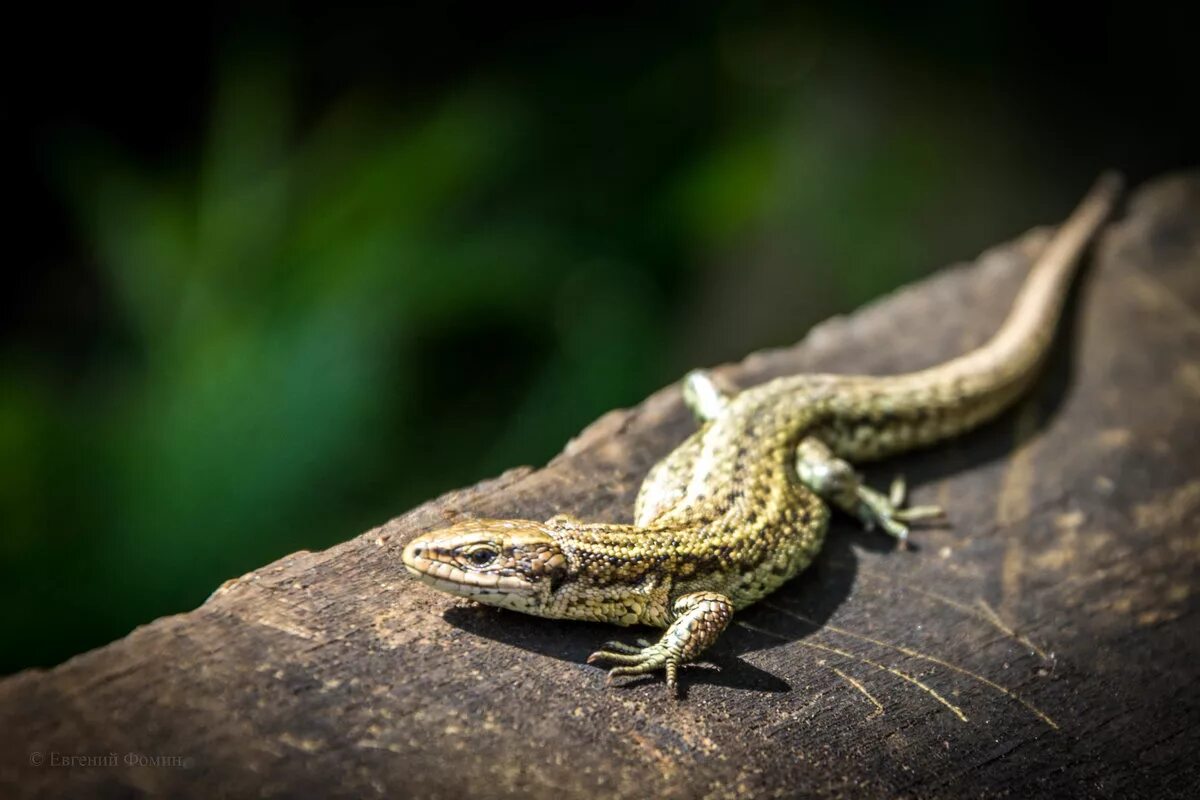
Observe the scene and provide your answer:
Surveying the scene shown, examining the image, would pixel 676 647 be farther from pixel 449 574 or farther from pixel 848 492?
pixel 848 492

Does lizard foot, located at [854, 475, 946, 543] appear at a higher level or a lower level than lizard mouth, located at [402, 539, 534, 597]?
lower

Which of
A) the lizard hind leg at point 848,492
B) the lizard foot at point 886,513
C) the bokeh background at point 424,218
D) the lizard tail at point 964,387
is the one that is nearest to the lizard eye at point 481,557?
the lizard hind leg at point 848,492

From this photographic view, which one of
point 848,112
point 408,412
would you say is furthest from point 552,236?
point 848,112

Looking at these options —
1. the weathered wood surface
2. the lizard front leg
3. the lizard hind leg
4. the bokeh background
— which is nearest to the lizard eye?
the weathered wood surface

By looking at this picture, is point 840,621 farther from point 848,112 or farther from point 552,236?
point 848,112

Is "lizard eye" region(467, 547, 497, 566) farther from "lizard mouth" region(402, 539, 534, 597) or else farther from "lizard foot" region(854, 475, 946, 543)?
"lizard foot" region(854, 475, 946, 543)

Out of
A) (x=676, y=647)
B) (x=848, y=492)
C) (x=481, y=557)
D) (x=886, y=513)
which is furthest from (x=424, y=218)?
(x=676, y=647)

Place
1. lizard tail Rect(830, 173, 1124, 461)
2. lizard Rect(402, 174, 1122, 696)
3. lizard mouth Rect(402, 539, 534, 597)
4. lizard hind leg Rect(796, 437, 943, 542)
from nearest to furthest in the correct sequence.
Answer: lizard mouth Rect(402, 539, 534, 597), lizard Rect(402, 174, 1122, 696), lizard hind leg Rect(796, 437, 943, 542), lizard tail Rect(830, 173, 1124, 461)

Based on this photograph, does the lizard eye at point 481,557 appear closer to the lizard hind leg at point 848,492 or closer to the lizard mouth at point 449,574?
the lizard mouth at point 449,574
